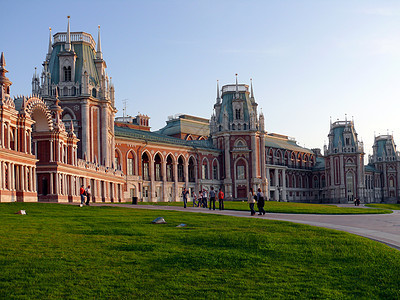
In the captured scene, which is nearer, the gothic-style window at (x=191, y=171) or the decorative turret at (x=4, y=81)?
the decorative turret at (x=4, y=81)

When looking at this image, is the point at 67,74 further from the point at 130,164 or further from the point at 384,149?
the point at 384,149

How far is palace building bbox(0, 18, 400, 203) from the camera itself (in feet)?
136

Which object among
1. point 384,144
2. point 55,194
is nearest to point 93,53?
point 55,194

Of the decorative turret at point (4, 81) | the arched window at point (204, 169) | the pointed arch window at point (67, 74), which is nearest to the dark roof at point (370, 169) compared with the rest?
the arched window at point (204, 169)

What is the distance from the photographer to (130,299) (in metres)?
11.8

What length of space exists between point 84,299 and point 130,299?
1050 millimetres

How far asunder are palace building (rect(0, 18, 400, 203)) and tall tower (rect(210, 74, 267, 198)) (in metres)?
0.19

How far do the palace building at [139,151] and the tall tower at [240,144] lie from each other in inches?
7.4

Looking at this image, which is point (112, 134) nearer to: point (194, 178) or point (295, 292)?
point (194, 178)

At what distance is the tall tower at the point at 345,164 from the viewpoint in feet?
385

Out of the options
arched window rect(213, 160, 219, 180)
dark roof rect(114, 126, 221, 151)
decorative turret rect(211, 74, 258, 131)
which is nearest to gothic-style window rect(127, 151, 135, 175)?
dark roof rect(114, 126, 221, 151)

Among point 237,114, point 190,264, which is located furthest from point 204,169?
point 190,264

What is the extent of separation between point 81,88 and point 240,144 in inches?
1546

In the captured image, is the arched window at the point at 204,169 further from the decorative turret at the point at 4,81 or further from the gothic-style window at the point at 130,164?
the decorative turret at the point at 4,81
